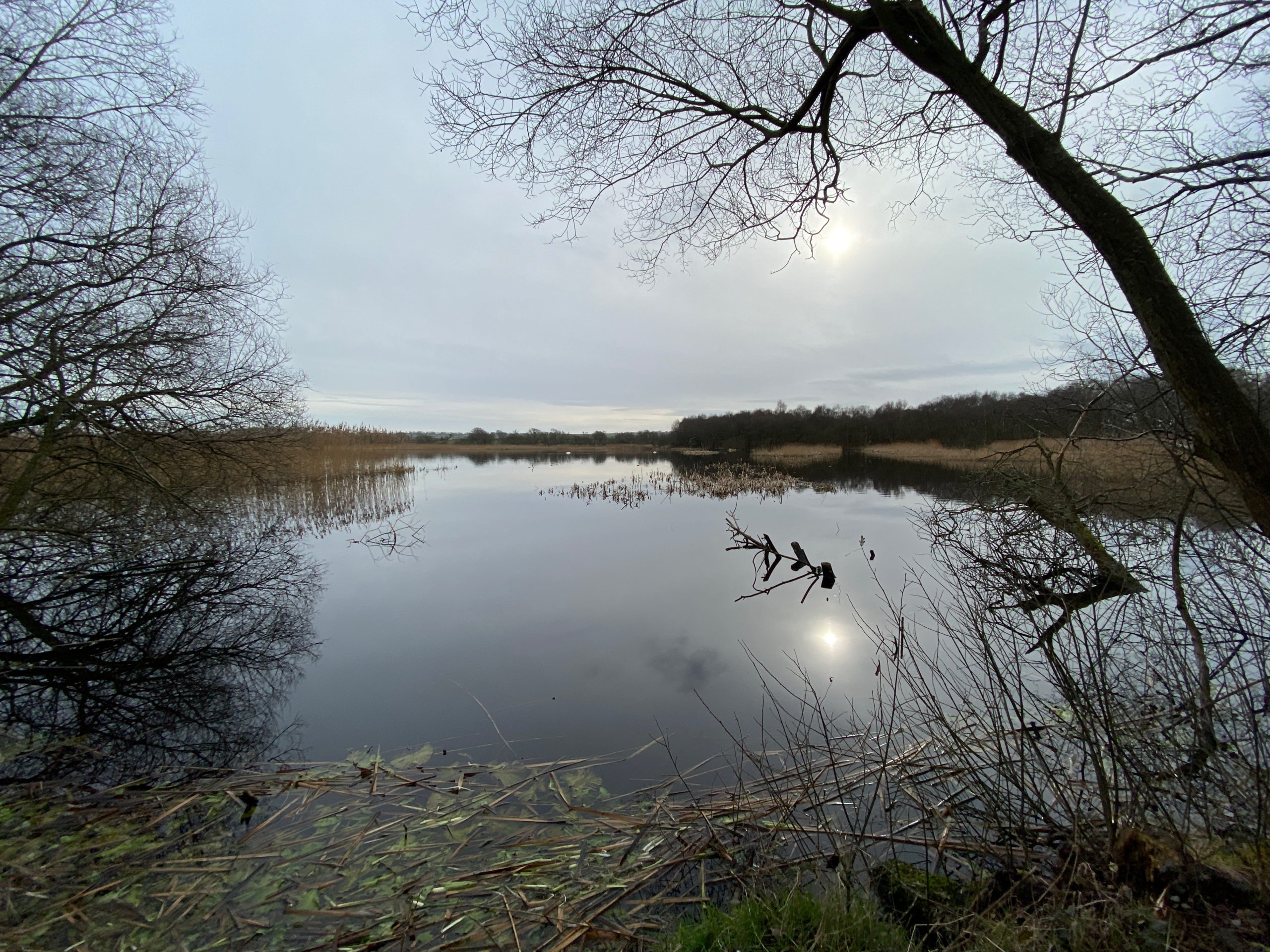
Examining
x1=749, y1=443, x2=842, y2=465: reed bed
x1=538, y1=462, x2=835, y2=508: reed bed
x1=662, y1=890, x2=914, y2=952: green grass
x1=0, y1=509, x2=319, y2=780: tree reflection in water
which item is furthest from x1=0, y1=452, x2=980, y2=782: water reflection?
x1=749, y1=443, x2=842, y2=465: reed bed

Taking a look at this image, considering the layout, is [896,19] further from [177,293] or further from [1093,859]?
[177,293]

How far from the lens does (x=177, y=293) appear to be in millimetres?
6992

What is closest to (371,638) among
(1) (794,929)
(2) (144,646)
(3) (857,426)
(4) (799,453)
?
(2) (144,646)

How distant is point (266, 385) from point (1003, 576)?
34.0ft

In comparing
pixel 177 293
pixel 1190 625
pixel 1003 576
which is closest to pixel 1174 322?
pixel 1190 625

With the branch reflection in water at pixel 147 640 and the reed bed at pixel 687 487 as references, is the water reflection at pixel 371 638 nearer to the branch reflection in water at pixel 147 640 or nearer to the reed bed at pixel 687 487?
the branch reflection in water at pixel 147 640

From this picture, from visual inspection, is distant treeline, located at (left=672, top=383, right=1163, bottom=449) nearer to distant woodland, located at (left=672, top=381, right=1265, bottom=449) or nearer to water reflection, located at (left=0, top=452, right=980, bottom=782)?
distant woodland, located at (left=672, top=381, right=1265, bottom=449)

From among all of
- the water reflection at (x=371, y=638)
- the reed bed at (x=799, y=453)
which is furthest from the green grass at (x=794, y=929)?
the reed bed at (x=799, y=453)

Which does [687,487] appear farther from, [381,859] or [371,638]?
[381,859]

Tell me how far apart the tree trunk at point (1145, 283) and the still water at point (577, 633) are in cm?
275

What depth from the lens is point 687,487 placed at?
18188 millimetres

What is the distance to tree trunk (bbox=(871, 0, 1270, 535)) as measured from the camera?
7.48 feet

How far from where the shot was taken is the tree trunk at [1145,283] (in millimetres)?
2279

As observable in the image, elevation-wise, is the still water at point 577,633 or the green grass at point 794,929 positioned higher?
the green grass at point 794,929
